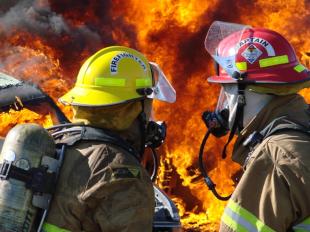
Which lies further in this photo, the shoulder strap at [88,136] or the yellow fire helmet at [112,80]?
the yellow fire helmet at [112,80]

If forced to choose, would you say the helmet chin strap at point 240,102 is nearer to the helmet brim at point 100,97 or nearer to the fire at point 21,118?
the helmet brim at point 100,97

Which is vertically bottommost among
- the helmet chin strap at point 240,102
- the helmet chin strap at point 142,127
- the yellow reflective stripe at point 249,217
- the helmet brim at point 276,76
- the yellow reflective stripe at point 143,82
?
the yellow reflective stripe at point 249,217

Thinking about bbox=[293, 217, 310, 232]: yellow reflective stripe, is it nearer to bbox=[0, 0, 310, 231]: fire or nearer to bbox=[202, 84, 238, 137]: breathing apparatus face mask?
bbox=[202, 84, 238, 137]: breathing apparatus face mask

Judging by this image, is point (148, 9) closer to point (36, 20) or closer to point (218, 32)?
point (36, 20)

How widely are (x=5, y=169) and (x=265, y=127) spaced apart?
1.26 metres

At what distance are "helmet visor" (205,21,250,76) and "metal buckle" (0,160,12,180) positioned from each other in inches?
48.1

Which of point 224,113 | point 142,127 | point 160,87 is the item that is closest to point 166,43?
point 160,87

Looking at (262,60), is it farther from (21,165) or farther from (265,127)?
(21,165)

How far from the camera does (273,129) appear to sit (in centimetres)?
236

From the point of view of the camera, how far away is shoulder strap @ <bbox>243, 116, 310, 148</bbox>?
2.32 meters

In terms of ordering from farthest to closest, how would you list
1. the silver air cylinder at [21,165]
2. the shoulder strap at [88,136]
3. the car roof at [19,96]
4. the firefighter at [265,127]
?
1. the car roof at [19,96]
2. the shoulder strap at [88,136]
3. the silver air cylinder at [21,165]
4. the firefighter at [265,127]

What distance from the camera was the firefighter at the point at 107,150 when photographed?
2.35 metres

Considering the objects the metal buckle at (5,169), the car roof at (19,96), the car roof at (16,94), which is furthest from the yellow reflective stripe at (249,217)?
the car roof at (16,94)

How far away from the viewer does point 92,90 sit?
108 inches
